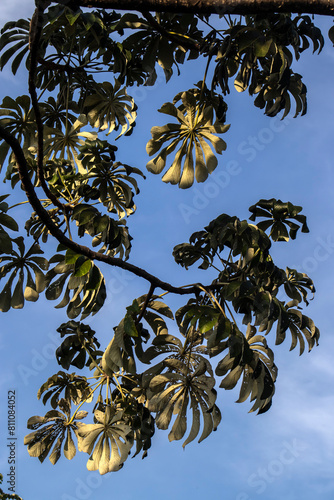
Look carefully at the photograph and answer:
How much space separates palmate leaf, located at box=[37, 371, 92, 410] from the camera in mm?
4082

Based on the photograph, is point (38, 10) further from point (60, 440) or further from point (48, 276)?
point (60, 440)

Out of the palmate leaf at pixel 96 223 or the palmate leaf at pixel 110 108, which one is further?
the palmate leaf at pixel 110 108

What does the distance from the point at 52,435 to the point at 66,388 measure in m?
0.32

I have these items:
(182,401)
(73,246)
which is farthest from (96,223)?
(182,401)

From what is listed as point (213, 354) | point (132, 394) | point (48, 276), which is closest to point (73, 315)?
point (48, 276)

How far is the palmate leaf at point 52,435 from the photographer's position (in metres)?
3.91

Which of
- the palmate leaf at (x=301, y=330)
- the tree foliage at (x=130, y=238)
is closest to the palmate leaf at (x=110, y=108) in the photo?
the tree foliage at (x=130, y=238)

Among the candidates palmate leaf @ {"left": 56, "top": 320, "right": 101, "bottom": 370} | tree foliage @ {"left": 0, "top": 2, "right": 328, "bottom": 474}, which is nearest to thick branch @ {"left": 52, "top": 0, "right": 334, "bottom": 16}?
tree foliage @ {"left": 0, "top": 2, "right": 328, "bottom": 474}

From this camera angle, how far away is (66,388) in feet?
13.6

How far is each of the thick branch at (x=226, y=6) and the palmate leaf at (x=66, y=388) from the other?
237 cm

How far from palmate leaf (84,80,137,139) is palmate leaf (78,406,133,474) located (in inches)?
72.1

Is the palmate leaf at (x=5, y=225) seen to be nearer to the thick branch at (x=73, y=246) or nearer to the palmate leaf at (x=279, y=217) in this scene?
the thick branch at (x=73, y=246)

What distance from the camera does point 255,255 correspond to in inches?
133

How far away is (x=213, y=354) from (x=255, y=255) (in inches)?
24.8
